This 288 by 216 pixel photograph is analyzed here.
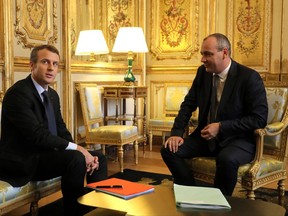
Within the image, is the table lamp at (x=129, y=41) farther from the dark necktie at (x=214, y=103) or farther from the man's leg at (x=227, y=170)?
the man's leg at (x=227, y=170)

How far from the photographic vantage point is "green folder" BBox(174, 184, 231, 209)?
1613 millimetres

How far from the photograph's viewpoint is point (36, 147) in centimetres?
215

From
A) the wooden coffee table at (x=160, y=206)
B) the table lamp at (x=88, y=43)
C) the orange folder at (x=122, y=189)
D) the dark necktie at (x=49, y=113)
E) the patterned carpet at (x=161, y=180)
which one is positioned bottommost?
the patterned carpet at (x=161, y=180)

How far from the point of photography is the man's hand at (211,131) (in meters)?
2.42

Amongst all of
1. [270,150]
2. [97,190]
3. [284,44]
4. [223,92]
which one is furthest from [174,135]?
[284,44]

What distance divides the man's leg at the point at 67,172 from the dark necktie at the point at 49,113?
200 millimetres

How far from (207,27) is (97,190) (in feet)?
12.1

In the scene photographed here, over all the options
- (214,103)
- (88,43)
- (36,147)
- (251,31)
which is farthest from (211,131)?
(251,31)

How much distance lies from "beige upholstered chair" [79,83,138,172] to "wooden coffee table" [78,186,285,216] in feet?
6.30

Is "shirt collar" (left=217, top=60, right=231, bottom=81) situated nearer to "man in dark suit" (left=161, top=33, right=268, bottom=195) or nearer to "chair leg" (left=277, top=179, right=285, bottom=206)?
"man in dark suit" (left=161, top=33, right=268, bottom=195)

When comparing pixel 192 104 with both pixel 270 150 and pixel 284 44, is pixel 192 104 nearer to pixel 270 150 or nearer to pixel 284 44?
pixel 270 150

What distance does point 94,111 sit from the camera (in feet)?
13.3

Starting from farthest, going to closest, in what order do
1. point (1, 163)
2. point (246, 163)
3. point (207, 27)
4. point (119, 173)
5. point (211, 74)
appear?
point (207, 27) < point (119, 173) < point (211, 74) < point (246, 163) < point (1, 163)

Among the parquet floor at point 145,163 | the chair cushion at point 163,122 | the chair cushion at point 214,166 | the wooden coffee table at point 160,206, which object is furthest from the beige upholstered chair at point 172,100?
the wooden coffee table at point 160,206
